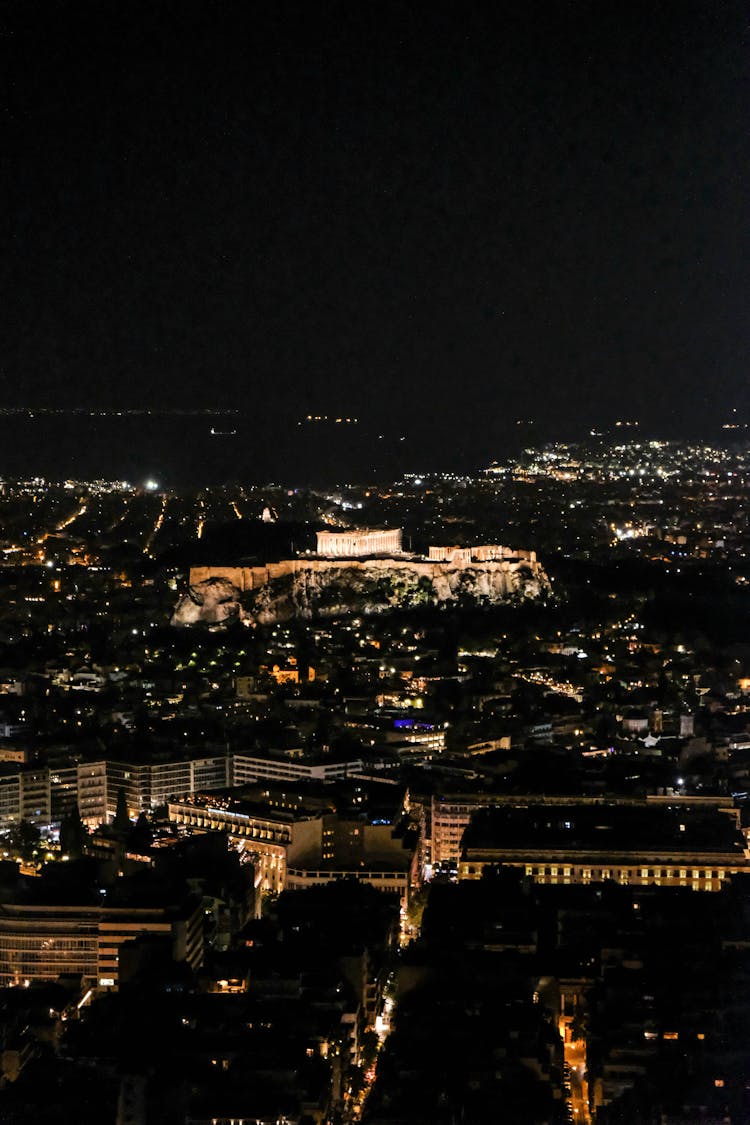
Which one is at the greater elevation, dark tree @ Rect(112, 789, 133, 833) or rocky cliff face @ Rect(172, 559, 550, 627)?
rocky cliff face @ Rect(172, 559, 550, 627)

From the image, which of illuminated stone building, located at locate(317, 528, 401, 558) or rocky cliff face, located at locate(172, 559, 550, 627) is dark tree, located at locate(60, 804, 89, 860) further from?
illuminated stone building, located at locate(317, 528, 401, 558)

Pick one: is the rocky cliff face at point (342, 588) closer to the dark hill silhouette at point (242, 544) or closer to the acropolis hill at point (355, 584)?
the acropolis hill at point (355, 584)

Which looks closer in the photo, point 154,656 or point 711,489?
point 154,656

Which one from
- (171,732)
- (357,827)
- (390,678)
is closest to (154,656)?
(390,678)

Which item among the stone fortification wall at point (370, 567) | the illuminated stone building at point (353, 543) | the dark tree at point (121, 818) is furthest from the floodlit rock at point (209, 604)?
the dark tree at point (121, 818)

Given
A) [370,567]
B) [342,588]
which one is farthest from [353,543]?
[342,588]

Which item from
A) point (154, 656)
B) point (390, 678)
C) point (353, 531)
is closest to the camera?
point (390, 678)

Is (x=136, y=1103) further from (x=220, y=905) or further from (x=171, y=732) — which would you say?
(x=171, y=732)

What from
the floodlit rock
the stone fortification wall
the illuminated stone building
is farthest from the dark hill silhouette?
the floodlit rock
